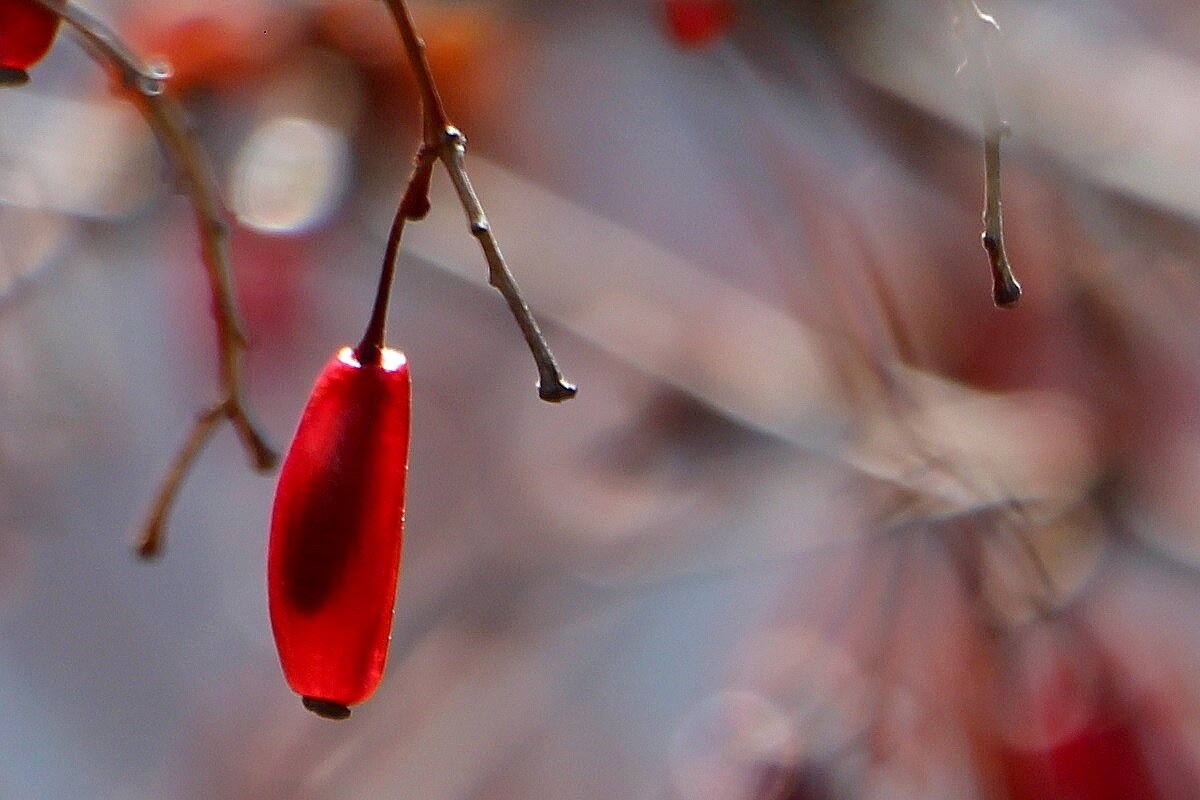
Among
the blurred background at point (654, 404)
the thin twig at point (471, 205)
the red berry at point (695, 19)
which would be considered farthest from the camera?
the blurred background at point (654, 404)

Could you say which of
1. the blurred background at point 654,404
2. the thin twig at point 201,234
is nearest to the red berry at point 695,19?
the blurred background at point 654,404

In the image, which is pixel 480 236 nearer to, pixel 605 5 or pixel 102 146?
pixel 102 146

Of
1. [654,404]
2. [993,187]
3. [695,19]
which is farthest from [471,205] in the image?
[654,404]

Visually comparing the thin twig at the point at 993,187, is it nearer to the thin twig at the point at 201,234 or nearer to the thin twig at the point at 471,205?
the thin twig at the point at 471,205

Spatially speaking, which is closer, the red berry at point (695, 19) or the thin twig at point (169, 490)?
the thin twig at point (169, 490)

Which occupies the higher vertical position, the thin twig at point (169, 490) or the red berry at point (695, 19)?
the red berry at point (695, 19)

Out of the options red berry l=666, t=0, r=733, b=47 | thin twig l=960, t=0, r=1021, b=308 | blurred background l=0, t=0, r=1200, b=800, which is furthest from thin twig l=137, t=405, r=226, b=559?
red berry l=666, t=0, r=733, b=47

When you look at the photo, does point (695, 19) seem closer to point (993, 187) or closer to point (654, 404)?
point (993, 187)
